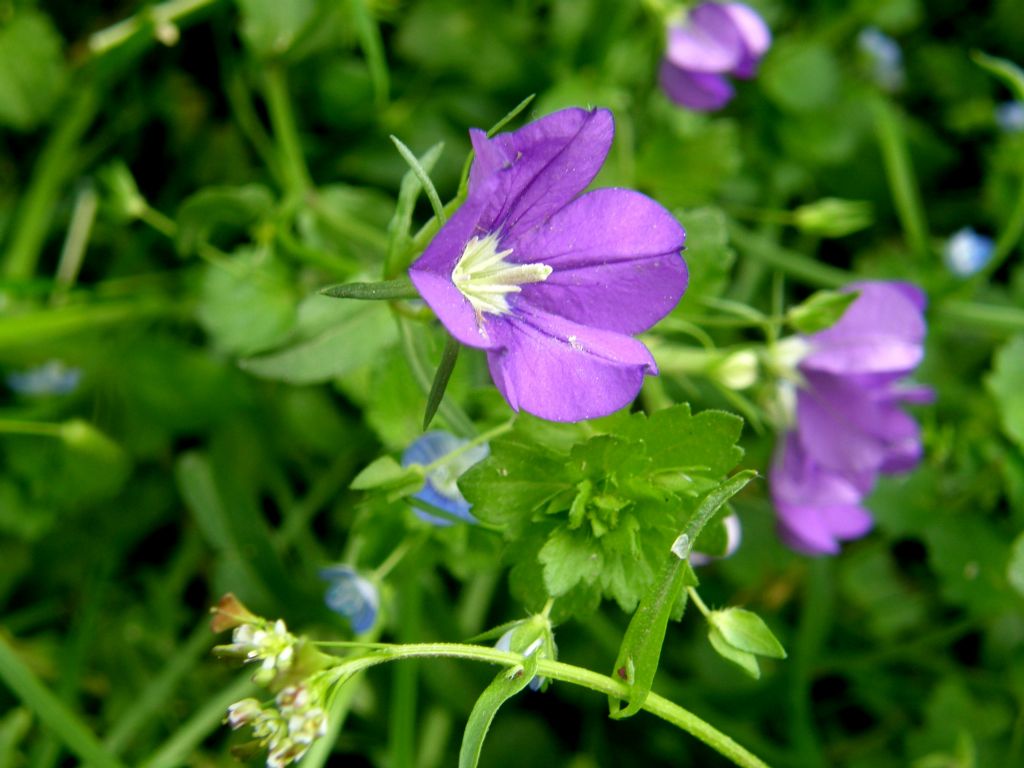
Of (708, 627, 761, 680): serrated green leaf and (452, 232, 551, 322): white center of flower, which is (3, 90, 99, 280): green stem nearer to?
(452, 232, 551, 322): white center of flower

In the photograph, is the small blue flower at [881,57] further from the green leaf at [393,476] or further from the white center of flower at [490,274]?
the green leaf at [393,476]

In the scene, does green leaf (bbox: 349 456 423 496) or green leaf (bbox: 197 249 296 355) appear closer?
green leaf (bbox: 349 456 423 496)

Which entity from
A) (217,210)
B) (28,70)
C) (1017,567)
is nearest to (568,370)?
(217,210)

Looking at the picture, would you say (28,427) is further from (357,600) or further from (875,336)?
(875,336)

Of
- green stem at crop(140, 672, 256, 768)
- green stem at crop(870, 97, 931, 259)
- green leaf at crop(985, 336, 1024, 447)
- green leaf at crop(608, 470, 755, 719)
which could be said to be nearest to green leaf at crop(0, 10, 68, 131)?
green stem at crop(140, 672, 256, 768)

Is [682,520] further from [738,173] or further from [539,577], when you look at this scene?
[738,173]

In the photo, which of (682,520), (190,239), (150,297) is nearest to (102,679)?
(150,297)
